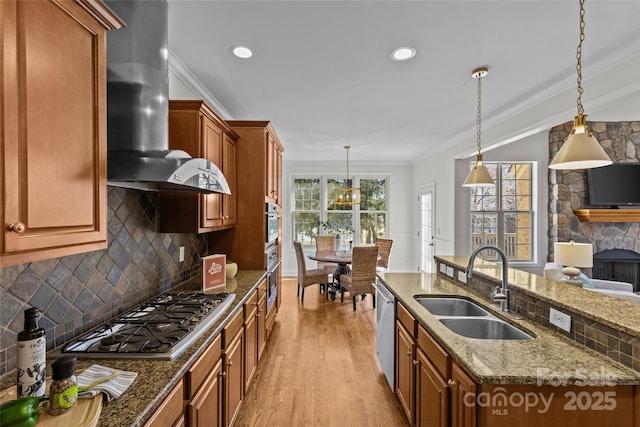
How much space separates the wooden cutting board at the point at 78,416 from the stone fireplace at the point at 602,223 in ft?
20.6

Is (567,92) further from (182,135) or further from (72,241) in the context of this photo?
(72,241)

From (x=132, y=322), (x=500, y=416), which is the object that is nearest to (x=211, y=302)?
(x=132, y=322)

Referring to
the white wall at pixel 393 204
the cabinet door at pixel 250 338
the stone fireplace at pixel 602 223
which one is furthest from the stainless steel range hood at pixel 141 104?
the stone fireplace at pixel 602 223

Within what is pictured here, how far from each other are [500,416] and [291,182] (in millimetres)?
6124

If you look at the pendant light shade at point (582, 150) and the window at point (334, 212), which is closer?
the pendant light shade at point (582, 150)

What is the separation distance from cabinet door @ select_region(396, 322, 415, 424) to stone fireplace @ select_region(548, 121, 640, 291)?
4505mm

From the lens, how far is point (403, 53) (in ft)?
7.38

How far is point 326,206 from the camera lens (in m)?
6.92

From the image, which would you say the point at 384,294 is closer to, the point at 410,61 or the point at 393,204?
the point at 410,61

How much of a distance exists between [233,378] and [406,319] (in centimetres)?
120

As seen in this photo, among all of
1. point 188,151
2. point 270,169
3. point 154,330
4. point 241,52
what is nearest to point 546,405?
point 154,330

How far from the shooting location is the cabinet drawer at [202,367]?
50.3 inches

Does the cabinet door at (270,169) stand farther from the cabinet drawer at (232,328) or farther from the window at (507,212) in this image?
the window at (507,212)

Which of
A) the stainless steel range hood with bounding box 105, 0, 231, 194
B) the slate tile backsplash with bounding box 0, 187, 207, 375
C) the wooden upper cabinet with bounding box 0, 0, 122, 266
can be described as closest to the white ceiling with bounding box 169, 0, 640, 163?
the stainless steel range hood with bounding box 105, 0, 231, 194
